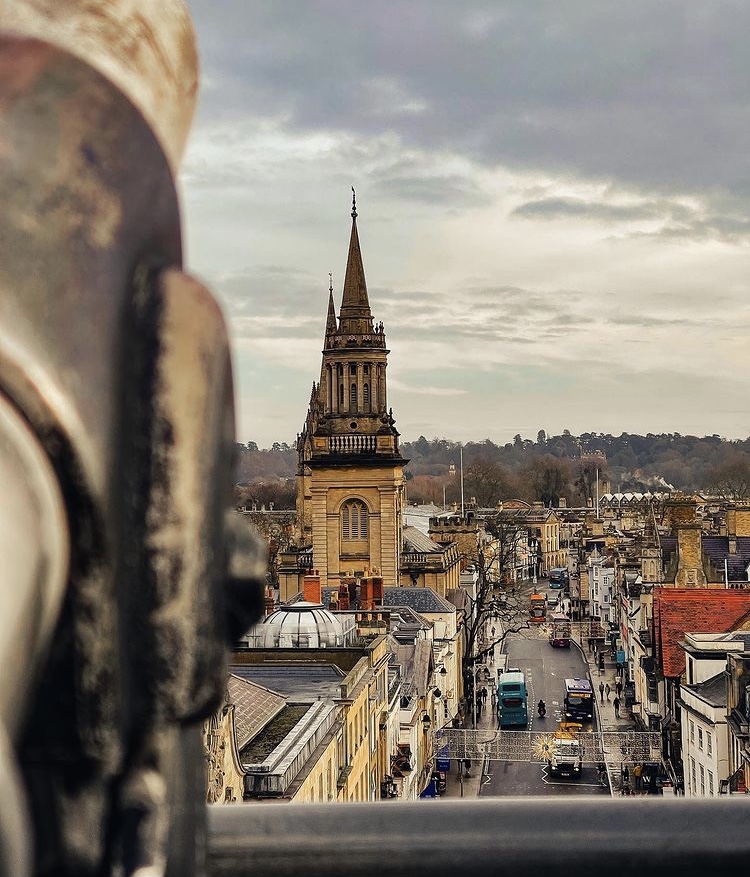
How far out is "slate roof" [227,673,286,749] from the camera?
28484 mm

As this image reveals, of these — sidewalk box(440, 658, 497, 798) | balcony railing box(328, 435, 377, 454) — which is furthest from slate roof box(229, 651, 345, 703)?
balcony railing box(328, 435, 377, 454)

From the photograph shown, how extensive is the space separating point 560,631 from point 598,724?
4481 cm

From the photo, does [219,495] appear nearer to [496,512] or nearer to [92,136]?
[92,136]

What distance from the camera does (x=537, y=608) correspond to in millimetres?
119062

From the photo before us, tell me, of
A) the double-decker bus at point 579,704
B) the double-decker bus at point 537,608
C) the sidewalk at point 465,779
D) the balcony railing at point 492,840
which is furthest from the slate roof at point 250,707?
the double-decker bus at point 537,608

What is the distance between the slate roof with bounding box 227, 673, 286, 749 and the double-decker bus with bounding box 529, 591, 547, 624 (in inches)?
3155

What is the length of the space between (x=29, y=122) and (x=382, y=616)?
1968 inches

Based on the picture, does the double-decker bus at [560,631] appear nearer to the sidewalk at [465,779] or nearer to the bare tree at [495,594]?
the bare tree at [495,594]

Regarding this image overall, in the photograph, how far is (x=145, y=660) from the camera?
1.72m

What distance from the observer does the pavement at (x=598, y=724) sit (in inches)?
2010

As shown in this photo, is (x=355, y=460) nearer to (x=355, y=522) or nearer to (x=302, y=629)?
(x=355, y=522)

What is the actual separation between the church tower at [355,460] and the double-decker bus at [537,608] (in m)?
37.2

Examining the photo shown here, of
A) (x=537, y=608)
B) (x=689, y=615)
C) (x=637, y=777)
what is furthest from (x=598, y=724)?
(x=537, y=608)

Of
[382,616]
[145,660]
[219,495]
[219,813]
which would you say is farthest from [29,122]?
[382,616]
